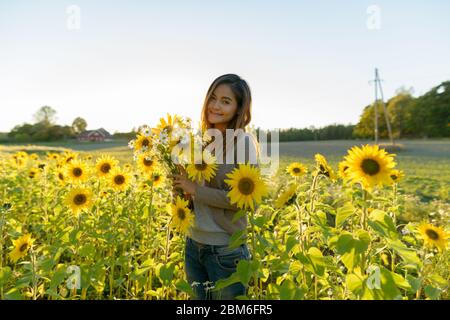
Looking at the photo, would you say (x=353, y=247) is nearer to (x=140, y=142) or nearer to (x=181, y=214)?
(x=181, y=214)

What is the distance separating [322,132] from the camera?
44.0 metres

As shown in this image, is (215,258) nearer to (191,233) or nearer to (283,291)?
(191,233)

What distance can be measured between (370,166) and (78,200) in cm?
219

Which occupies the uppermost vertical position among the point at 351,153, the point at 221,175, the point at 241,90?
the point at 241,90

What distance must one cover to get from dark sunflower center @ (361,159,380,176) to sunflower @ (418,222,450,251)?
83 cm

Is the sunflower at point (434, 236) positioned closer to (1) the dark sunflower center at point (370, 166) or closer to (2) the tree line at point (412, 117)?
(1) the dark sunflower center at point (370, 166)

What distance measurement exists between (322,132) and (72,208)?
143 feet

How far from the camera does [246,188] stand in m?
1.69

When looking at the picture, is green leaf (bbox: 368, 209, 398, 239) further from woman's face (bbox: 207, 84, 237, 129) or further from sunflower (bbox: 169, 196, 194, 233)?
woman's face (bbox: 207, 84, 237, 129)

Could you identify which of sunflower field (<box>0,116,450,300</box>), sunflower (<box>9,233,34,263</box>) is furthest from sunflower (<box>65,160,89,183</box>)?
sunflower (<box>9,233,34,263</box>)

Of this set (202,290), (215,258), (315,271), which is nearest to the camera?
(315,271)

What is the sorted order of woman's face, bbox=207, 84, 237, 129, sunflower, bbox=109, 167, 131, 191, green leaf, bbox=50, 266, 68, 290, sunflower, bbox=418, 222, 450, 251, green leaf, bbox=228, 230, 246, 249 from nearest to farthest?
1. green leaf, bbox=228, 230, 246, 249
2. green leaf, bbox=50, 266, 68, 290
3. sunflower, bbox=418, 222, 450, 251
4. woman's face, bbox=207, 84, 237, 129
5. sunflower, bbox=109, 167, 131, 191

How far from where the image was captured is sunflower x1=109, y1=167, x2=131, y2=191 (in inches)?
125
